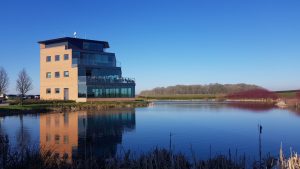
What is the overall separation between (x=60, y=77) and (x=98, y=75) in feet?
21.1

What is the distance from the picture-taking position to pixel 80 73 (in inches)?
2275

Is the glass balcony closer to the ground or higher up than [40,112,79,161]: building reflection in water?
higher up

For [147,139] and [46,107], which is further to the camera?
[46,107]

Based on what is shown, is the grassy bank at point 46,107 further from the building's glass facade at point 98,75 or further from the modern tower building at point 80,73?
the modern tower building at point 80,73

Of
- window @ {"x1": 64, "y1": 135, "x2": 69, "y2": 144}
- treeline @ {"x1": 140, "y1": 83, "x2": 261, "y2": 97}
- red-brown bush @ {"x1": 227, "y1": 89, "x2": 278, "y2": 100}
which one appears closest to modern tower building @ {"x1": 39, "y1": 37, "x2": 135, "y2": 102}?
window @ {"x1": 64, "y1": 135, "x2": 69, "y2": 144}

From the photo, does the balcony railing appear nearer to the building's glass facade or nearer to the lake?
the building's glass facade

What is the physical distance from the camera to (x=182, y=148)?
1748 centimetres

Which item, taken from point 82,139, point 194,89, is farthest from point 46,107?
point 194,89

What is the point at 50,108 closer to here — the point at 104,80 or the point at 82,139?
the point at 104,80

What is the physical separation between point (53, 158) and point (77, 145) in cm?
707

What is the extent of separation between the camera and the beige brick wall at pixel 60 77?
190ft

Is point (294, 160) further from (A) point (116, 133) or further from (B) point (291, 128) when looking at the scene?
(B) point (291, 128)

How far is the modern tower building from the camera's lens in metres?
57.5

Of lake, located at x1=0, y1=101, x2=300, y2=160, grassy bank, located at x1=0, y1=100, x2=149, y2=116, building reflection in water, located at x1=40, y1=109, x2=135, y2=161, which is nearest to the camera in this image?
building reflection in water, located at x1=40, y1=109, x2=135, y2=161
